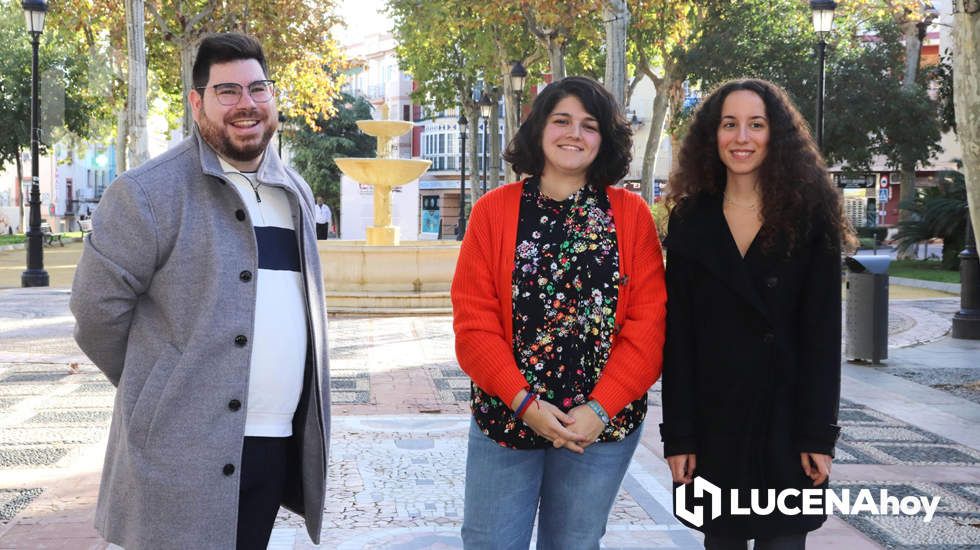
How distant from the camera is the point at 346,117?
62.8m

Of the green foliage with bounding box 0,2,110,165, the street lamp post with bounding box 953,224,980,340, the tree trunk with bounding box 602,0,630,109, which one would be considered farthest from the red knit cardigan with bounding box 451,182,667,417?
the green foliage with bounding box 0,2,110,165

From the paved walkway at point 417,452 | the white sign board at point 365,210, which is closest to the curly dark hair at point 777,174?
the paved walkway at point 417,452

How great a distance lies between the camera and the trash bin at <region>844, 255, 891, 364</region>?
10742 millimetres

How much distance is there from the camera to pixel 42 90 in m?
43.0

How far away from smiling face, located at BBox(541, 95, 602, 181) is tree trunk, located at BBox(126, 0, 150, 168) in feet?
60.5

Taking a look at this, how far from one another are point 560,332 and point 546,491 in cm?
48

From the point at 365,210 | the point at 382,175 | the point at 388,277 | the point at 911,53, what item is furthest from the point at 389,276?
the point at 911,53

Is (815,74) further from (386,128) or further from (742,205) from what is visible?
(742,205)

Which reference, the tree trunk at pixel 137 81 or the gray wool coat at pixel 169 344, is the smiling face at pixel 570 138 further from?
the tree trunk at pixel 137 81

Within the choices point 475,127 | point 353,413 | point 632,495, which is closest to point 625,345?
point 632,495

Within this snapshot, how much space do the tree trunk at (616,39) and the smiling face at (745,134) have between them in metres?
17.2

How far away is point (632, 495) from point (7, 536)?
9.49ft

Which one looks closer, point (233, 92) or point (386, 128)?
point (233, 92)

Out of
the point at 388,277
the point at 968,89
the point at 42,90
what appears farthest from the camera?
the point at 42,90
